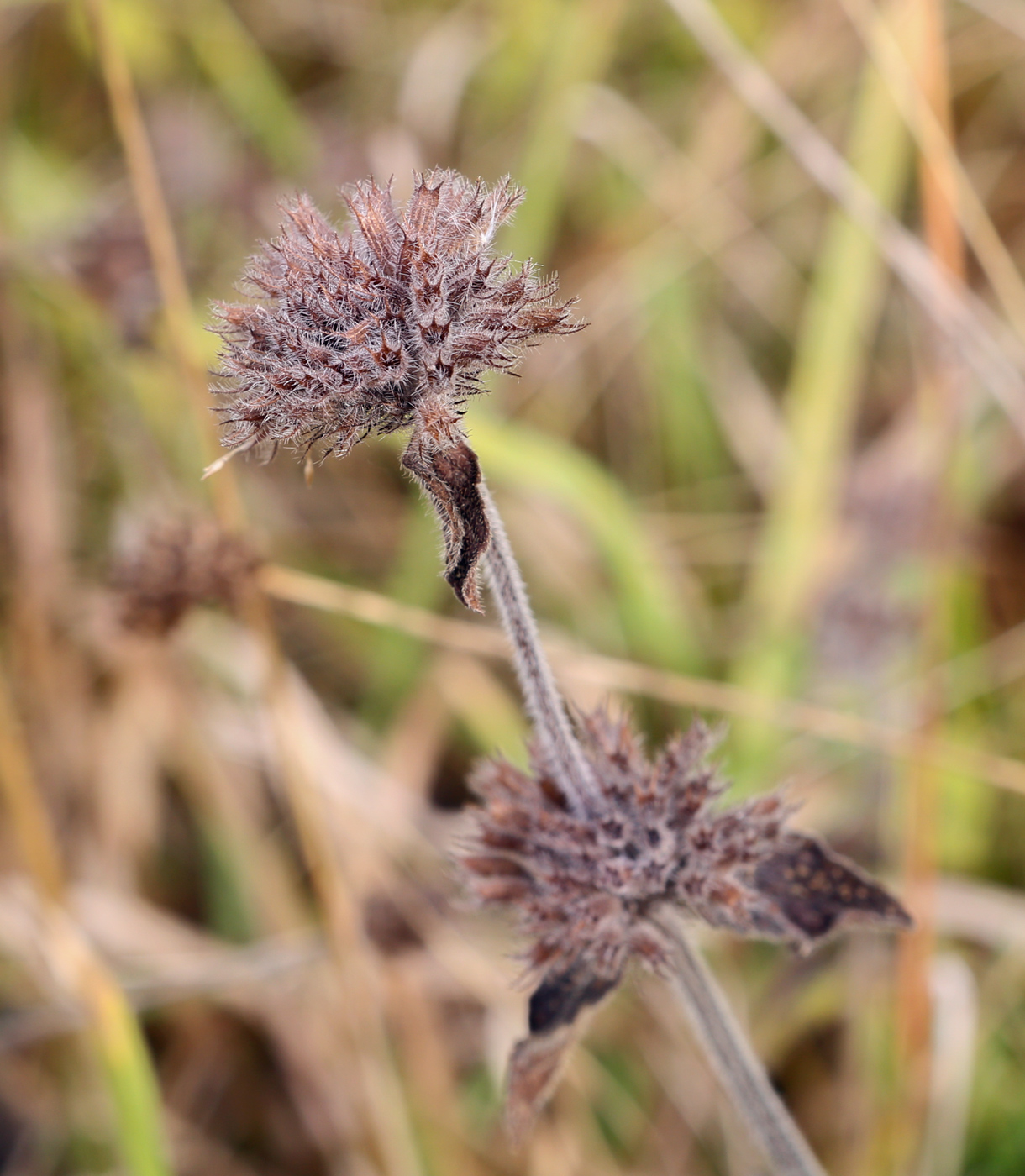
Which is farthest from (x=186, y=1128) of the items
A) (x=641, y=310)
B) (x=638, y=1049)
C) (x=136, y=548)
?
(x=641, y=310)

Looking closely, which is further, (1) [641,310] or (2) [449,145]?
(2) [449,145]

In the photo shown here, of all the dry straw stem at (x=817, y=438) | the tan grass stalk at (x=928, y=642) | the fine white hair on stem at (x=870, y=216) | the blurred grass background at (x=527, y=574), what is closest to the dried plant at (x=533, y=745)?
the tan grass stalk at (x=928, y=642)

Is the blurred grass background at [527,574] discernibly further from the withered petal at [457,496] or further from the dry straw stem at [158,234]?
the withered petal at [457,496]

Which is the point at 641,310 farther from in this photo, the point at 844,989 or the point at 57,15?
the point at 57,15

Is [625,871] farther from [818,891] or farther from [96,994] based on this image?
[96,994]

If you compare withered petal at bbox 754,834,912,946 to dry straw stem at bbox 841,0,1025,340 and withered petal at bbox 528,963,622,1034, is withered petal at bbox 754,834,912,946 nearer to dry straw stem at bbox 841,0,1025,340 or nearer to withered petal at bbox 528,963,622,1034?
withered petal at bbox 528,963,622,1034

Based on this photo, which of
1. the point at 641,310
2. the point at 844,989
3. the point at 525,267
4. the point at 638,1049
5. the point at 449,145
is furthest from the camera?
the point at 449,145
